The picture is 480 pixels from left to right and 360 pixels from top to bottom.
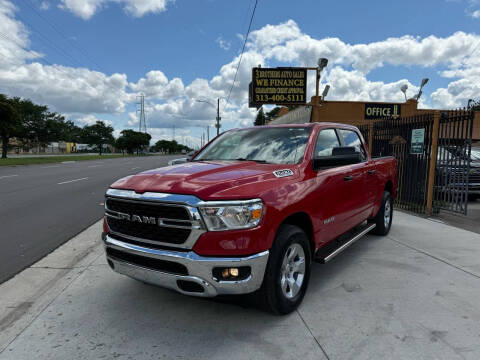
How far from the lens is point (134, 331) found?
273 cm

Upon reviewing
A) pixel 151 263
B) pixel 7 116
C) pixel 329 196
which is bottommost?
pixel 151 263

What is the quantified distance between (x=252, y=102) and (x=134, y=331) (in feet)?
63.1

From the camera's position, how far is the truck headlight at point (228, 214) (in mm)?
2484

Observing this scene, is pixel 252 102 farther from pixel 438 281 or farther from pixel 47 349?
pixel 47 349

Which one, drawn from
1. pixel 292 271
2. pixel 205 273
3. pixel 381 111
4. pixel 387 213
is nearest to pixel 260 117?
pixel 381 111

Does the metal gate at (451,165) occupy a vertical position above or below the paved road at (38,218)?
above

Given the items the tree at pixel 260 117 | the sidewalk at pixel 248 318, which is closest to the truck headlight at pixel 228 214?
the sidewalk at pixel 248 318

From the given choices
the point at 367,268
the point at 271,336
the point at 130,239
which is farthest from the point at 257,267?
the point at 367,268

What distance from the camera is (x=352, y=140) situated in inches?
188

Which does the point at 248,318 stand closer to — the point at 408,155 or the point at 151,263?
the point at 151,263

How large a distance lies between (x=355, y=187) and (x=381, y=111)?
17380 millimetres

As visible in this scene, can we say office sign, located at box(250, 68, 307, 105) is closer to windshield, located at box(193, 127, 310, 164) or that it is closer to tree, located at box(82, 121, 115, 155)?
windshield, located at box(193, 127, 310, 164)

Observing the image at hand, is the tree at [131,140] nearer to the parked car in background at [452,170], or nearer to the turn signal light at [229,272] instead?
the parked car in background at [452,170]

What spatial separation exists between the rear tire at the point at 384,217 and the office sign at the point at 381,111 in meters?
14.9
